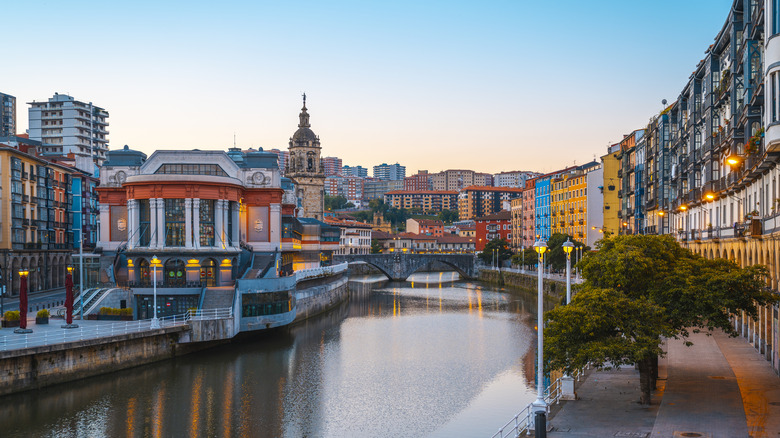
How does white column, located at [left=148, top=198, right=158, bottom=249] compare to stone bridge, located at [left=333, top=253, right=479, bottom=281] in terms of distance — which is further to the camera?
stone bridge, located at [left=333, top=253, right=479, bottom=281]

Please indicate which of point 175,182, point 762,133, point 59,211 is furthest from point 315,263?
point 762,133

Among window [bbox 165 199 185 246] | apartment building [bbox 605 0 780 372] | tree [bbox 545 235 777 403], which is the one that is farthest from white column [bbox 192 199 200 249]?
apartment building [bbox 605 0 780 372]

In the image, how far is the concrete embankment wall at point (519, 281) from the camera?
10400 centimetres

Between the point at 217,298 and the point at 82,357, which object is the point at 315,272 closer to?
the point at 217,298

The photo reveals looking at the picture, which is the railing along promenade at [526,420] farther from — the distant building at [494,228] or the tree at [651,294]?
the distant building at [494,228]

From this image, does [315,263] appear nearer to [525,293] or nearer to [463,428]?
[525,293]

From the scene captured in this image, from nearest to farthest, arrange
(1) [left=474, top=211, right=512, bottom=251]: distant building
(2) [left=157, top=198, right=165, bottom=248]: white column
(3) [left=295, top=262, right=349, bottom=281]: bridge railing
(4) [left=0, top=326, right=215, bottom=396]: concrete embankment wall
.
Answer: (4) [left=0, top=326, right=215, bottom=396]: concrete embankment wall → (2) [left=157, top=198, right=165, bottom=248]: white column → (3) [left=295, top=262, right=349, bottom=281]: bridge railing → (1) [left=474, top=211, right=512, bottom=251]: distant building

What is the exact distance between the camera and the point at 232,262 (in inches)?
2680

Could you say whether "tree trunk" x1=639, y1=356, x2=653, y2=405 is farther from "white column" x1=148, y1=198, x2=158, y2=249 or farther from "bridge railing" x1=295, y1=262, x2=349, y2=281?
"white column" x1=148, y1=198, x2=158, y2=249

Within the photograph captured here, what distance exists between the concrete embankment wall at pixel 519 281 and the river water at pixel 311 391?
33.3 meters

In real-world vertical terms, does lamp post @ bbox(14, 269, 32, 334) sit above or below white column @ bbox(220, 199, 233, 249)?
below

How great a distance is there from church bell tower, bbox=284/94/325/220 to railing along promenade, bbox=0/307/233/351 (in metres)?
93.4

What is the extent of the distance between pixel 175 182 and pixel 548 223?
98673 millimetres

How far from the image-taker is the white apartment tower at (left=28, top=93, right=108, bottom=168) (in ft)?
518
